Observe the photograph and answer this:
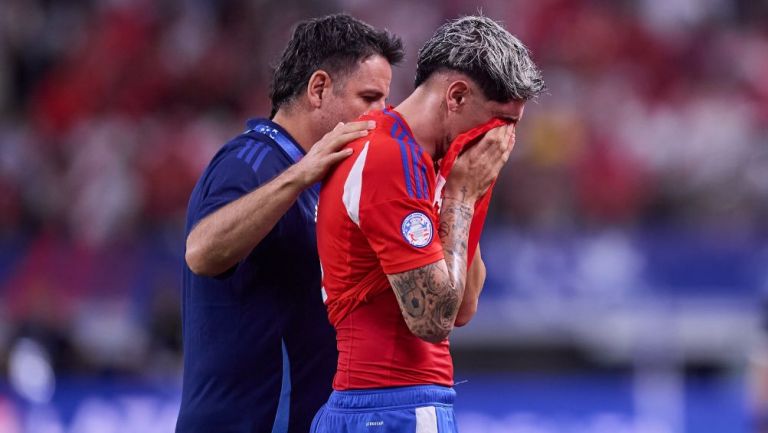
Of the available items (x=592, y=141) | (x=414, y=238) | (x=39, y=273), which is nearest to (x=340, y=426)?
(x=414, y=238)

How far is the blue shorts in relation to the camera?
12.7 ft

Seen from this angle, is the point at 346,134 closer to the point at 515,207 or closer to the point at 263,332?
the point at 263,332

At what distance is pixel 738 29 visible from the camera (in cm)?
1316

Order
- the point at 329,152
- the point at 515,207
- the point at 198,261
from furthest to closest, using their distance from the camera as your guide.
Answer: the point at 515,207 < the point at 198,261 < the point at 329,152

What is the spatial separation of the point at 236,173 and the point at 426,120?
862 millimetres

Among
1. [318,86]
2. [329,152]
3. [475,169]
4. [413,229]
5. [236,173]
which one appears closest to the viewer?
[413,229]

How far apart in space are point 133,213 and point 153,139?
A: 1016 mm

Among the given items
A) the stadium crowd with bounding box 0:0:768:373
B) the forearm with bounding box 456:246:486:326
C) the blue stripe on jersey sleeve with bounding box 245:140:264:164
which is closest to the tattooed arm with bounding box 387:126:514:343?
the forearm with bounding box 456:246:486:326

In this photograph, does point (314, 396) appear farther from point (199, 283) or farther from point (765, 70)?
point (765, 70)

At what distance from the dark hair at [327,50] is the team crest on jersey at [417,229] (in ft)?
3.78

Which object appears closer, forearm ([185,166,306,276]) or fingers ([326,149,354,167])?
fingers ([326,149,354,167])

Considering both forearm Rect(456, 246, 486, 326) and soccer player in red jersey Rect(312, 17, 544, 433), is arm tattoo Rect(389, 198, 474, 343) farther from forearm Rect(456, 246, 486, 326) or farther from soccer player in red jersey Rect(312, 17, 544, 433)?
forearm Rect(456, 246, 486, 326)

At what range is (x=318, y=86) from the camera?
4828 mm

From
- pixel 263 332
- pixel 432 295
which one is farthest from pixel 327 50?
pixel 432 295
